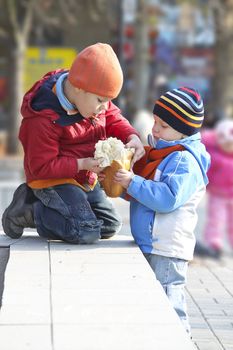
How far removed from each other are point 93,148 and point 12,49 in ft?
73.7

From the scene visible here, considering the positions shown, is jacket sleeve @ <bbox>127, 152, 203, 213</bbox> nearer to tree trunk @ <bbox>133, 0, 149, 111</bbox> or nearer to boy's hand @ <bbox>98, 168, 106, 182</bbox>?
boy's hand @ <bbox>98, 168, 106, 182</bbox>

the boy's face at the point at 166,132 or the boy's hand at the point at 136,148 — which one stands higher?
the boy's face at the point at 166,132

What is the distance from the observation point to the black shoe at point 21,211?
5.80 metres

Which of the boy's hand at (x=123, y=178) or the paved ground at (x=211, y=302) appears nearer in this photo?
the boy's hand at (x=123, y=178)

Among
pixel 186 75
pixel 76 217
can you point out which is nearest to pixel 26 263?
pixel 76 217

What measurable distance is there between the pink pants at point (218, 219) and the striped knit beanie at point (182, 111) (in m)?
4.98

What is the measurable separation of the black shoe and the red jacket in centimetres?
15

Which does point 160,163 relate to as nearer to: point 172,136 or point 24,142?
point 172,136

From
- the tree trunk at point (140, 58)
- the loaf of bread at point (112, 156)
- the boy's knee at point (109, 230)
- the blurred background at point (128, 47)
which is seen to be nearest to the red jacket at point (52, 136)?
the loaf of bread at point (112, 156)

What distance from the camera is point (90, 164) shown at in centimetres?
539

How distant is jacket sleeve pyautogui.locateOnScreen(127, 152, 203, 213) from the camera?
5.17 metres

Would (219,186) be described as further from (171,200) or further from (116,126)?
(171,200)

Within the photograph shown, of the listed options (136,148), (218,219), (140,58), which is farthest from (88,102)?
(140,58)

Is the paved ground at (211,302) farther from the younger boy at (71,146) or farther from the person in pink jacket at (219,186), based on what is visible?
the younger boy at (71,146)
